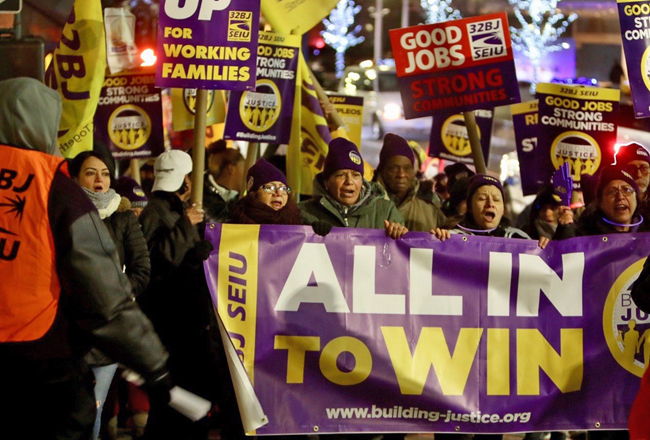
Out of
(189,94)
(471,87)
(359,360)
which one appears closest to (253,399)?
(359,360)

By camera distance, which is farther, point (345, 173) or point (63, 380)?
point (345, 173)

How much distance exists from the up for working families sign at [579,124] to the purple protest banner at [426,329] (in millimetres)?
3301

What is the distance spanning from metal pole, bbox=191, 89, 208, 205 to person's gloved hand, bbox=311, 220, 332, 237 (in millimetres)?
983

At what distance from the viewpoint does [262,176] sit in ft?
21.1

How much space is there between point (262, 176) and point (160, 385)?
2861 mm

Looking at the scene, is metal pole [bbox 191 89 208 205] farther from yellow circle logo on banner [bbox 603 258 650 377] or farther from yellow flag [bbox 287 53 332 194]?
yellow circle logo on banner [bbox 603 258 650 377]

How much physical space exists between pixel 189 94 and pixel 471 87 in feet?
10.4

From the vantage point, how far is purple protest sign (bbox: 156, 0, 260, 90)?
23.9ft

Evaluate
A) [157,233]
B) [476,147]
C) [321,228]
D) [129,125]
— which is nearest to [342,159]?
[321,228]

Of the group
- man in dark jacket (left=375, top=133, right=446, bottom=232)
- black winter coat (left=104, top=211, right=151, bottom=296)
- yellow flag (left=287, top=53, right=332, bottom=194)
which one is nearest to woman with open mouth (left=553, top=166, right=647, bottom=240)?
man in dark jacket (left=375, top=133, right=446, bottom=232)

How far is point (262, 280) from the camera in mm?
6121

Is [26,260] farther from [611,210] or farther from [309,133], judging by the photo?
[309,133]

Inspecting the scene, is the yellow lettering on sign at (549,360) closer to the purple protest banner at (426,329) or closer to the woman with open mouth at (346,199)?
the purple protest banner at (426,329)

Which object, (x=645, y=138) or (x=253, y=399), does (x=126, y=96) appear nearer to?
(x=253, y=399)
